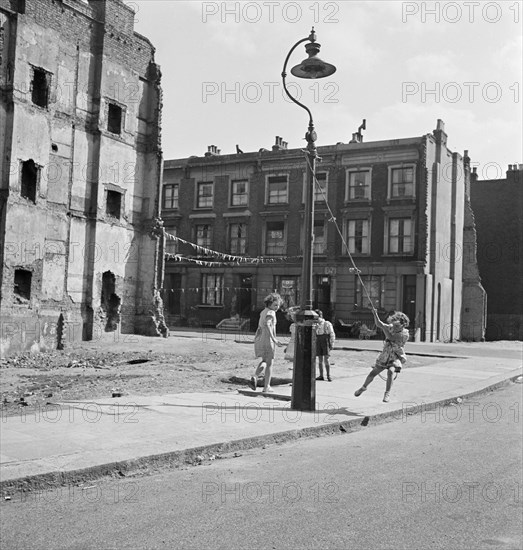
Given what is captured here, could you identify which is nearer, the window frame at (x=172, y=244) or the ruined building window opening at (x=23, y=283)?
the ruined building window opening at (x=23, y=283)

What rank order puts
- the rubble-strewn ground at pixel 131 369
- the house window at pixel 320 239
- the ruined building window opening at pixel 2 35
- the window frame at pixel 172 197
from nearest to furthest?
the rubble-strewn ground at pixel 131 369 → the ruined building window opening at pixel 2 35 → the house window at pixel 320 239 → the window frame at pixel 172 197

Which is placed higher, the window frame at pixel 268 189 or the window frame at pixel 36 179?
the window frame at pixel 268 189

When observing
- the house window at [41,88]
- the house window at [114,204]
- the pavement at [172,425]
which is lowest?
the pavement at [172,425]

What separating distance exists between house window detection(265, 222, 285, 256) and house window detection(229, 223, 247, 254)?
1.70 m

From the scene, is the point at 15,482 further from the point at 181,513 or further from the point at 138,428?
the point at 138,428

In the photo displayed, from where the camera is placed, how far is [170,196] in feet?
151

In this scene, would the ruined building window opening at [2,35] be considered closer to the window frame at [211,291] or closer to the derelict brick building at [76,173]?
the derelict brick building at [76,173]

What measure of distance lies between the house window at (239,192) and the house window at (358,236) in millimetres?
7689

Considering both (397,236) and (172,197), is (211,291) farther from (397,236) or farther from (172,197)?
(397,236)

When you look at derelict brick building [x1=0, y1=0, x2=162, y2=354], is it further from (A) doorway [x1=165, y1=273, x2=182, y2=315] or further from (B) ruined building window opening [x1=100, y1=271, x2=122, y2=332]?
(A) doorway [x1=165, y1=273, x2=182, y2=315]

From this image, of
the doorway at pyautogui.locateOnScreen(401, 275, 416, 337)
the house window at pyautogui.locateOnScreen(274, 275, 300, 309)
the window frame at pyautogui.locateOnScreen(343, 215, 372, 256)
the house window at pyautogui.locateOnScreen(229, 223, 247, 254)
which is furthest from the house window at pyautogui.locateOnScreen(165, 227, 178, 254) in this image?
the doorway at pyautogui.locateOnScreen(401, 275, 416, 337)

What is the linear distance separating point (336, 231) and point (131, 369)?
2470 cm

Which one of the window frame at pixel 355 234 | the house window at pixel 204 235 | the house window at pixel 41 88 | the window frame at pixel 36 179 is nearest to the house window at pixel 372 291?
the window frame at pixel 355 234

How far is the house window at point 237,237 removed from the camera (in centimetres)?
4319
